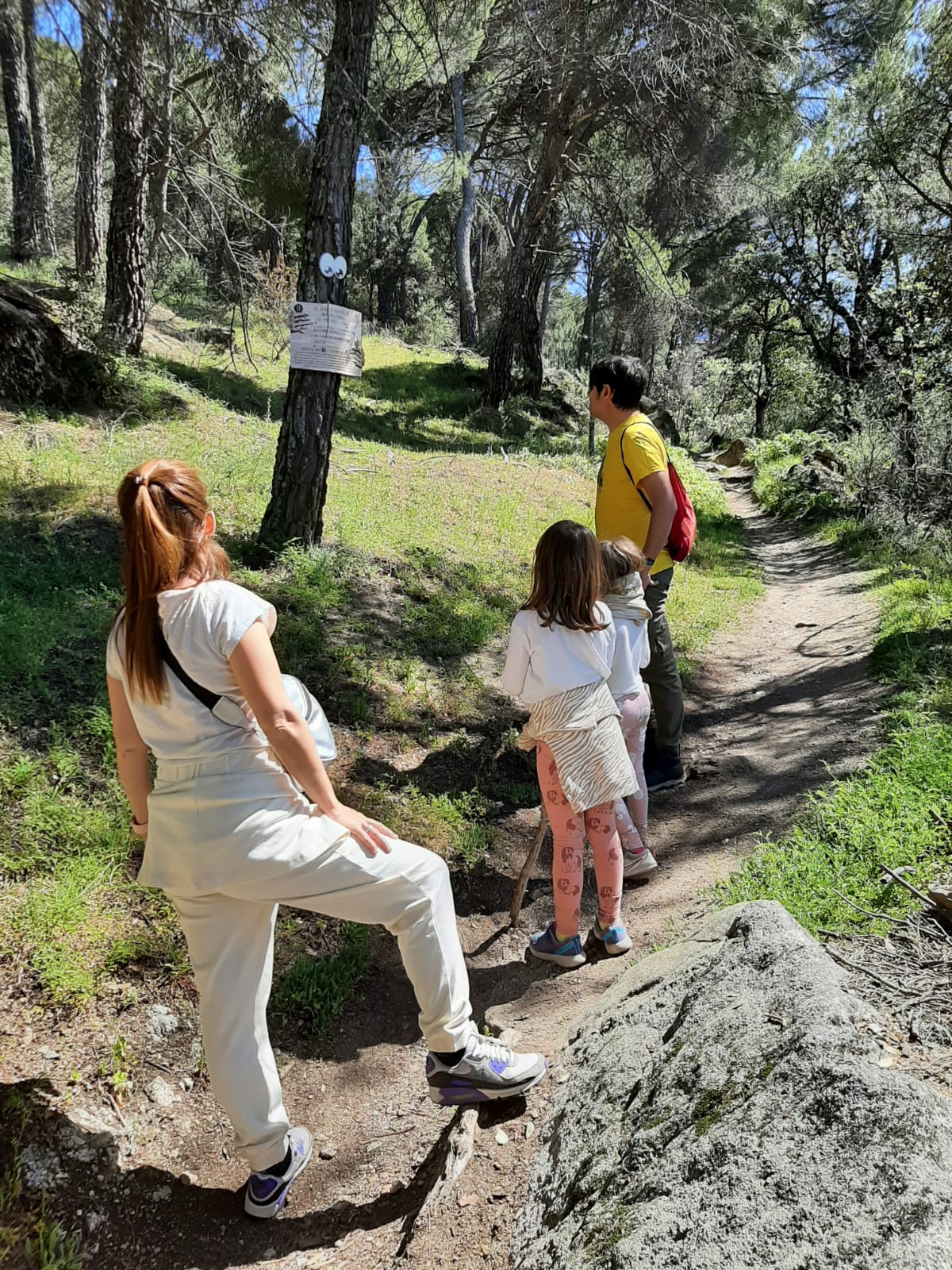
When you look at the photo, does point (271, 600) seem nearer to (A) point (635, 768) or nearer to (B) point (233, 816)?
(A) point (635, 768)

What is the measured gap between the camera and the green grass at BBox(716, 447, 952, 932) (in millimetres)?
2916

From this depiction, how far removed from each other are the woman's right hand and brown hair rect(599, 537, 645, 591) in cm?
171

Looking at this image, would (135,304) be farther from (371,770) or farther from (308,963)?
(308,963)


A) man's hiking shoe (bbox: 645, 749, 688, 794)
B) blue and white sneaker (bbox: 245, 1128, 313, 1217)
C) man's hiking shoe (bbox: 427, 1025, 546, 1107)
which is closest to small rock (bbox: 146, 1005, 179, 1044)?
blue and white sneaker (bbox: 245, 1128, 313, 1217)

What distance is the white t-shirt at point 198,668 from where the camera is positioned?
197cm

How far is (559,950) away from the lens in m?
3.29

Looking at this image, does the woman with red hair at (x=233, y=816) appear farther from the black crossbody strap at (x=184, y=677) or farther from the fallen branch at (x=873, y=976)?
the fallen branch at (x=873, y=976)

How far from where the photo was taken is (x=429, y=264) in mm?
34562

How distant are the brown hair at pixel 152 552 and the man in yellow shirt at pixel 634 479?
2.42 m

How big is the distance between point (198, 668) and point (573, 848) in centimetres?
178

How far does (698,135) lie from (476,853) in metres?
11.2

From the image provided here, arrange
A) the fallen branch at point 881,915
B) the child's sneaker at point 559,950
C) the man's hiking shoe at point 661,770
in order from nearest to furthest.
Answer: the fallen branch at point 881,915 < the child's sneaker at point 559,950 < the man's hiking shoe at point 661,770

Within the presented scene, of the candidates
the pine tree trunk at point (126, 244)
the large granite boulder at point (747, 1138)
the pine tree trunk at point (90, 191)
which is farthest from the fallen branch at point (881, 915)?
the pine tree trunk at point (90, 191)

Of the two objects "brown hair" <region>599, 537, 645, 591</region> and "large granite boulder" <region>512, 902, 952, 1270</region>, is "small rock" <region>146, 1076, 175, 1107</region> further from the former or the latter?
"brown hair" <region>599, 537, 645, 591</region>
